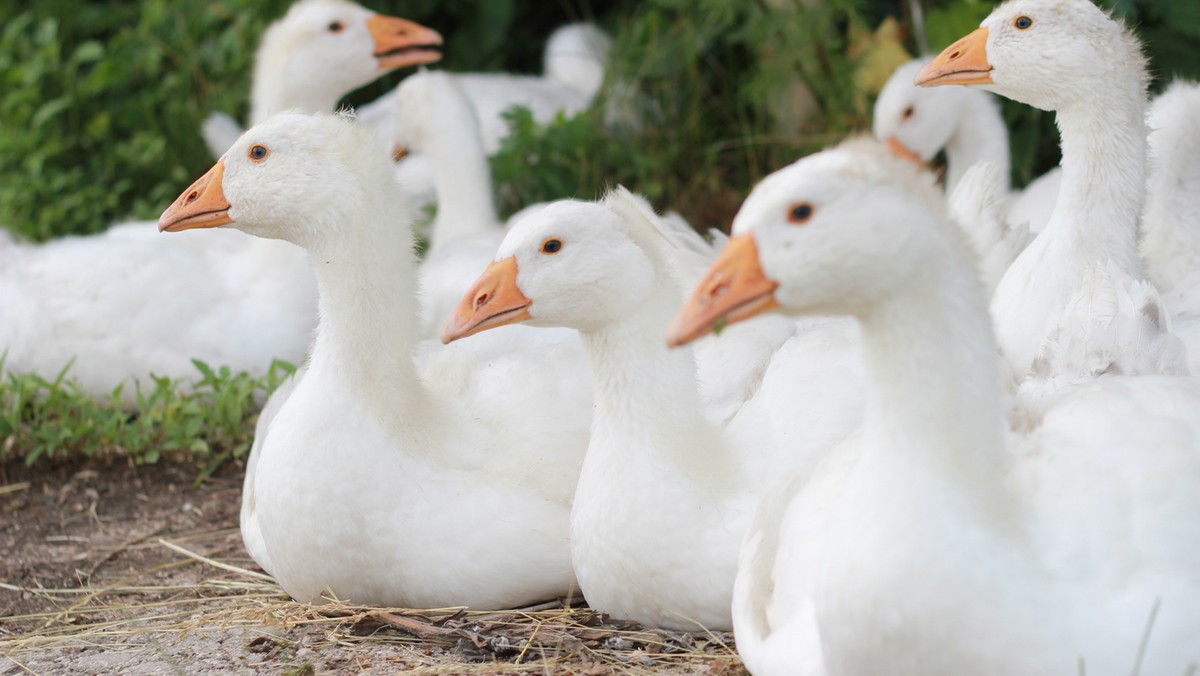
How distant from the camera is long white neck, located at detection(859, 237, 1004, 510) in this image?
311cm

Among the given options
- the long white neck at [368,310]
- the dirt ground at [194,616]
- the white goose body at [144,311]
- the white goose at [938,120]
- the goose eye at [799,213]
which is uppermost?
the goose eye at [799,213]

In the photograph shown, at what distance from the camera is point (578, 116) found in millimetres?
7980

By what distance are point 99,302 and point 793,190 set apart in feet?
14.0

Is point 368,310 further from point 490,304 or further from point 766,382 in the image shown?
point 766,382

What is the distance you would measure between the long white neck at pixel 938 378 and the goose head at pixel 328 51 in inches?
171

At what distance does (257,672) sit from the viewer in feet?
12.7

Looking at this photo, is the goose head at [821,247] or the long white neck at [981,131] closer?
the goose head at [821,247]

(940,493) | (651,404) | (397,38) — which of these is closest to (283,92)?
(397,38)

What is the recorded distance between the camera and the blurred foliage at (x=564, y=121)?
7859 mm

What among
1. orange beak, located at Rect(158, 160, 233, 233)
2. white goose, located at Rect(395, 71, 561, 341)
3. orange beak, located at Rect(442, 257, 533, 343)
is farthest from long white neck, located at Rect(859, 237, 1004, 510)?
white goose, located at Rect(395, 71, 561, 341)

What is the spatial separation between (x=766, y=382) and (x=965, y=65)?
4.07 ft

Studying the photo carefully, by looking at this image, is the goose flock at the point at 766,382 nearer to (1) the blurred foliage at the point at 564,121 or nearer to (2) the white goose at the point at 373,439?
(2) the white goose at the point at 373,439

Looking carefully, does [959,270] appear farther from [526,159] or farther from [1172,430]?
[526,159]

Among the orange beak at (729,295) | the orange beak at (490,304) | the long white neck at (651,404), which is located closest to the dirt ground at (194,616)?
the long white neck at (651,404)
